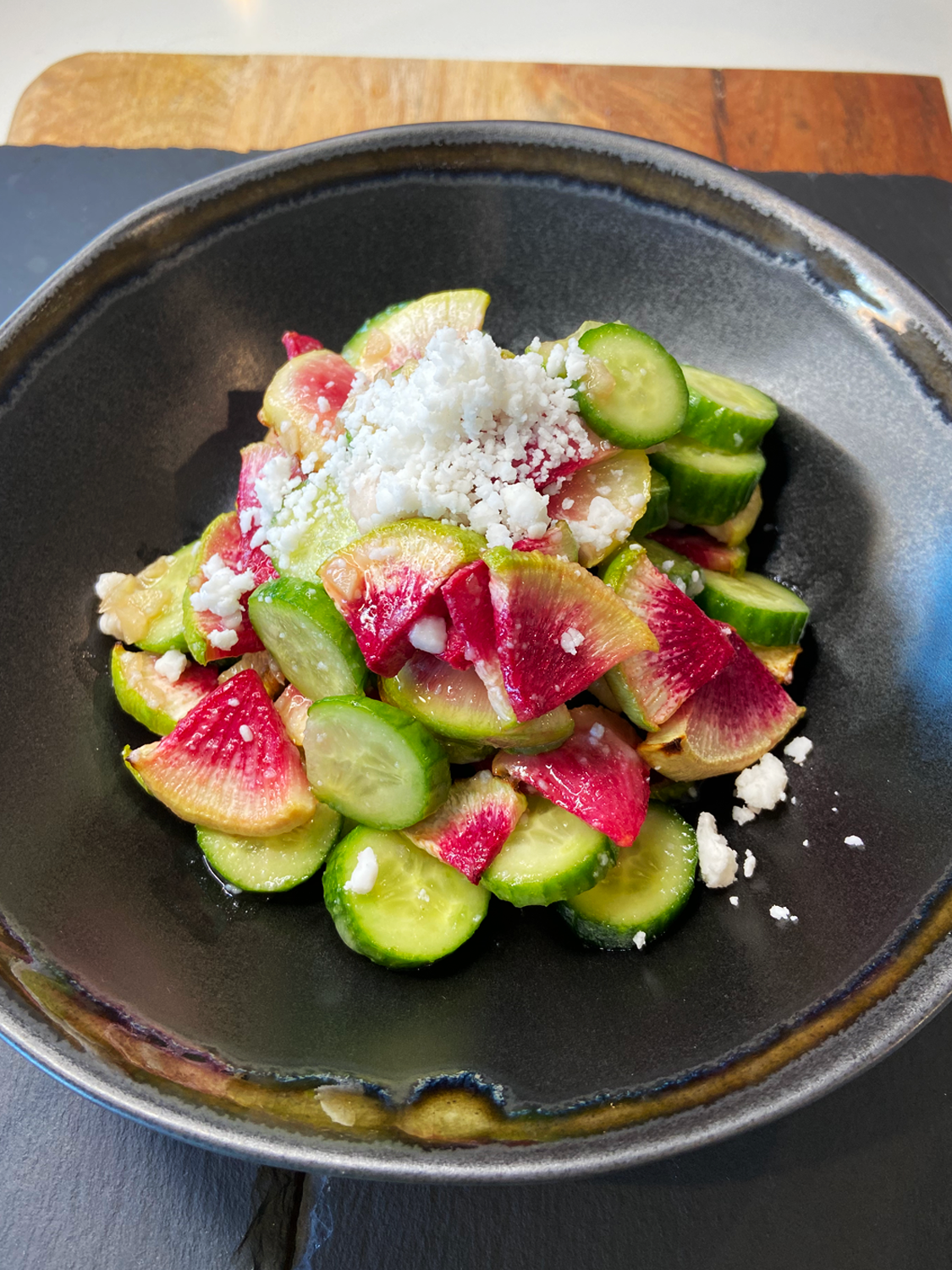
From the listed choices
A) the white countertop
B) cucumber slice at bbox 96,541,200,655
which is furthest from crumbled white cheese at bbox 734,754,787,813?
the white countertop

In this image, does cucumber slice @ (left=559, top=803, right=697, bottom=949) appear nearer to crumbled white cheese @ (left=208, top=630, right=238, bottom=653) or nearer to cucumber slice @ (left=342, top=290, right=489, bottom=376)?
crumbled white cheese @ (left=208, top=630, right=238, bottom=653)

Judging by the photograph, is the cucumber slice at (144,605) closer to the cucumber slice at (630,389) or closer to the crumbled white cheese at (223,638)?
the crumbled white cheese at (223,638)

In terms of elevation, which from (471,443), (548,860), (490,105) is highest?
(490,105)

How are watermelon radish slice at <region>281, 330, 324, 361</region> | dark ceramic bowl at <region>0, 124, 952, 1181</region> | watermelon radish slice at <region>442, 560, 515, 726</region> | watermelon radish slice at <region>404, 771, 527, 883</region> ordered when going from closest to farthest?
dark ceramic bowl at <region>0, 124, 952, 1181</region>
watermelon radish slice at <region>442, 560, 515, 726</region>
watermelon radish slice at <region>404, 771, 527, 883</region>
watermelon radish slice at <region>281, 330, 324, 361</region>

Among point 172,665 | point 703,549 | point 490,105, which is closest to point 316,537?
point 172,665

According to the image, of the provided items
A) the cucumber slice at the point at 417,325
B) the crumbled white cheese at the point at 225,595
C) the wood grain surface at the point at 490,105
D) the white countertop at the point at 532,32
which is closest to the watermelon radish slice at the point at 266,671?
the crumbled white cheese at the point at 225,595

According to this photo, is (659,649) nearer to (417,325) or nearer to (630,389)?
(630,389)
